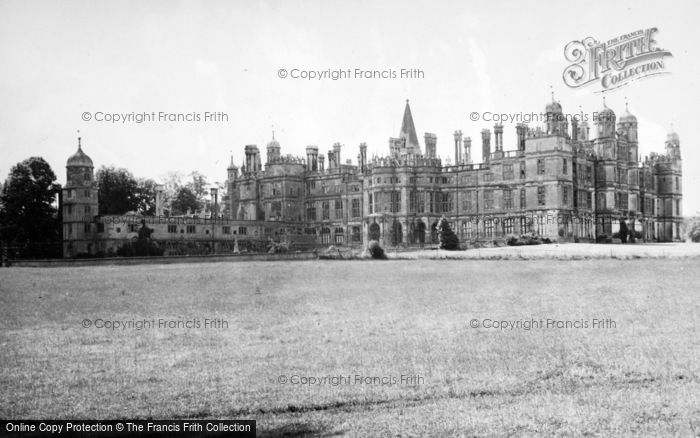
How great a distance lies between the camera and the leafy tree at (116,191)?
83.2 m

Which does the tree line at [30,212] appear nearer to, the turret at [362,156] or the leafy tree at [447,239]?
the leafy tree at [447,239]

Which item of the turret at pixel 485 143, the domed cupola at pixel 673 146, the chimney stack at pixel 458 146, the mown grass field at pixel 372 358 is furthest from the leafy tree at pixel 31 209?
the domed cupola at pixel 673 146

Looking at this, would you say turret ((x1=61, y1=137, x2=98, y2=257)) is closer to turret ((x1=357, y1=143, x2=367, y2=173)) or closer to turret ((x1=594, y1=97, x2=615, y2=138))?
turret ((x1=357, y1=143, x2=367, y2=173))

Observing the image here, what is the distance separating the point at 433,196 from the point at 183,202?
154ft

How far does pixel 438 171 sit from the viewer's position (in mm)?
74062

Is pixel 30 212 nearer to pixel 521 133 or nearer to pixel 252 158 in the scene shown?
pixel 252 158

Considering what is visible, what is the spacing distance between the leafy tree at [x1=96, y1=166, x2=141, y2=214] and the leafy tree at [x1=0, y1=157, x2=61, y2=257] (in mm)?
25658

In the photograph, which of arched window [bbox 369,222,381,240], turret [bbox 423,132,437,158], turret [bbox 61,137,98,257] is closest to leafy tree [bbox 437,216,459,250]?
arched window [bbox 369,222,381,240]

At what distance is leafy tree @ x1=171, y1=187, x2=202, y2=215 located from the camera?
105456 millimetres

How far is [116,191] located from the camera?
8431cm

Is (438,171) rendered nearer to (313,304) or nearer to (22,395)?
(313,304)

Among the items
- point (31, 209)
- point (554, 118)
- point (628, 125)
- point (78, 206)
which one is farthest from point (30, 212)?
point (628, 125)

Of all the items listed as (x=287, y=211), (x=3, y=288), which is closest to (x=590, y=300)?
(x=3, y=288)

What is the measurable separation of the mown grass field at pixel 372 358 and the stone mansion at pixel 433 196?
37544mm
